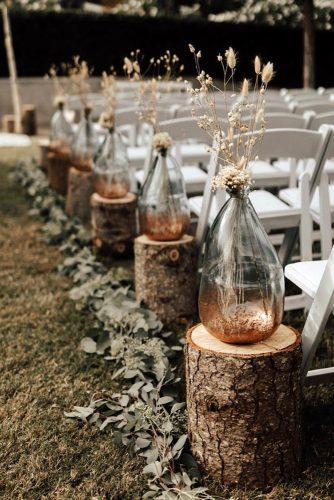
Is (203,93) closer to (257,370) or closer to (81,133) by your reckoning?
(257,370)

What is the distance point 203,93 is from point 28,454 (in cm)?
144

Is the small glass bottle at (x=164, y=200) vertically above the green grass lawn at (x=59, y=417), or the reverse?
the small glass bottle at (x=164, y=200)

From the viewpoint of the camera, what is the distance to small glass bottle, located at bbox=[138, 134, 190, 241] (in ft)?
11.6

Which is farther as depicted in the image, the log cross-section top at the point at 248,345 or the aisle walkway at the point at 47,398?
the aisle walkway at the point at 47,398

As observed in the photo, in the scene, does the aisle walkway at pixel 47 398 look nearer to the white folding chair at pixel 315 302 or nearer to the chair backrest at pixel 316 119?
the white folding chair at pixel 315 302

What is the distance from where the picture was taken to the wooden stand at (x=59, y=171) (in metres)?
6.67

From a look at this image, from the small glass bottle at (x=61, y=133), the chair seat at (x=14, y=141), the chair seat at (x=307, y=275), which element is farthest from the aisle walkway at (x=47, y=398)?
the chair seat at (x=14, y=141)

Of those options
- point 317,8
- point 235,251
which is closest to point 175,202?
point 235,251

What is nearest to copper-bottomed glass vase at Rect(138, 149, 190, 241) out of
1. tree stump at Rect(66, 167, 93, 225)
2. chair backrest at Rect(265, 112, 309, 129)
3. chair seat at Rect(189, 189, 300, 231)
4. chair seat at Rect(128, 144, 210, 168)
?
chair seat at Rect(189, 189, 300, 231)

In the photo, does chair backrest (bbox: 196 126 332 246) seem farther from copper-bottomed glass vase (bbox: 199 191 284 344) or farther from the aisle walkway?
the aisle walkway

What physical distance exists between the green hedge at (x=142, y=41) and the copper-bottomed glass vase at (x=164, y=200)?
12.8m

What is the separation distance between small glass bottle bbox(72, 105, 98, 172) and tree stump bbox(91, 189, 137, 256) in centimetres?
90

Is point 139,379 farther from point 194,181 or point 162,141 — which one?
point 194,181

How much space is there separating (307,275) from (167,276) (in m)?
1.21
